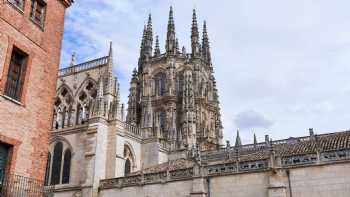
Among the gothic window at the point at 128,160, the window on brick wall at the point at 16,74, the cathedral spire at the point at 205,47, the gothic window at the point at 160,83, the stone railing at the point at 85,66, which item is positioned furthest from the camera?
the cathedral spire at the point at 205,47

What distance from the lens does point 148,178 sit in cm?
2536

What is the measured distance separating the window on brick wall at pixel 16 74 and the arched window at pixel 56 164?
19682 millimetres

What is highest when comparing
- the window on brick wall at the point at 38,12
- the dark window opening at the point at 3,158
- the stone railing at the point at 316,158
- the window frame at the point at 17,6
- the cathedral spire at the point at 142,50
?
the cathedral spire at the point at 142,50

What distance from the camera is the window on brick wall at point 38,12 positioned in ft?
46.0

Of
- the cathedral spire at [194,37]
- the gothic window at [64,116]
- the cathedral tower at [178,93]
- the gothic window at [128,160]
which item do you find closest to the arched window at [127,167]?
the gothic window at [128,160]

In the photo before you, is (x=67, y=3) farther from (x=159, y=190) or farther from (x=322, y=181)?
(x=322, y=181)

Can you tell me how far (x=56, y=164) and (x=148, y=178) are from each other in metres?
10.5

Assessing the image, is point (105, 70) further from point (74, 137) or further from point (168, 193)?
point (168, 193)

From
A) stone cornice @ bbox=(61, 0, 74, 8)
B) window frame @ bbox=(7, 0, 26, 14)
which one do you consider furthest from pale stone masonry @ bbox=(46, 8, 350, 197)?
window frame @ bbox=(7, 0, 26, 14)

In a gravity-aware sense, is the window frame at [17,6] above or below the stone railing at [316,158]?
above

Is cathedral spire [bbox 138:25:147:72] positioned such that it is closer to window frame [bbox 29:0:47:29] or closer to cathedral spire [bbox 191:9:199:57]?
cathedral spire [bbox 191:9:199:57]

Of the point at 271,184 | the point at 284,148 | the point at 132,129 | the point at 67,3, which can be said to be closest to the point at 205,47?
the point at 132,129

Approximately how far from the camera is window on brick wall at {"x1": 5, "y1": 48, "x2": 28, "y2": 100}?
12820mm

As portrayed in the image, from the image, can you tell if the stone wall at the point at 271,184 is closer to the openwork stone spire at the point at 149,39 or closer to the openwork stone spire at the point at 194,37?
the openwork stone spire at the point at 194,37
